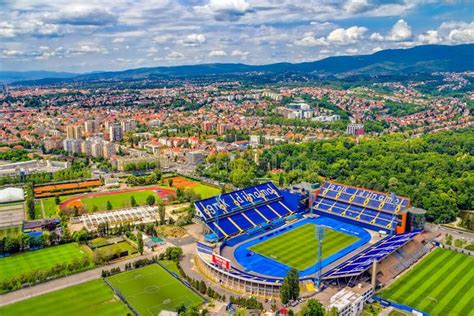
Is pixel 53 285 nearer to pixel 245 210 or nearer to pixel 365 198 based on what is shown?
pixel 245 210

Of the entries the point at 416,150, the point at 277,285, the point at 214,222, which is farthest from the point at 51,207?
the point at 416,150

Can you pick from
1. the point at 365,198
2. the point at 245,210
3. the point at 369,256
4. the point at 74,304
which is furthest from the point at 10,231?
the point at 365,198

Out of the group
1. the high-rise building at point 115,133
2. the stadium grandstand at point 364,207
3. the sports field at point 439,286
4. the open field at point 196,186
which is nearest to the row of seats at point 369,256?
the sports field at point 439,286

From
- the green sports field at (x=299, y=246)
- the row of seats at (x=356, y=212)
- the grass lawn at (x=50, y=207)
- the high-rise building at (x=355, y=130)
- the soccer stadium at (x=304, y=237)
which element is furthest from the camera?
the high-rise building at (x=355, y=130)

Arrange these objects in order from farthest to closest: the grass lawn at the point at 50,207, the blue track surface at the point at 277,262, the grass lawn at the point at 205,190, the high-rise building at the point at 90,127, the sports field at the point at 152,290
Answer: the high-rise building at the point at 90,127 < the grass lawn at the point at 205,190 < the grass lawn at the point at 50,207 < the blue track surface at the point at 277,262 < the sports field at the point at 152,290

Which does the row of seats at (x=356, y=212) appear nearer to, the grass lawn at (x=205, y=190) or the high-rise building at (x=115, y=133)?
the grass lawn at (x=205, y=190)

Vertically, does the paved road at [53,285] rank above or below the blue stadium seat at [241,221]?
below

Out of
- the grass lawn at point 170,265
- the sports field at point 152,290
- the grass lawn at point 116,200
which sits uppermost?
the sports field at point 152,290
